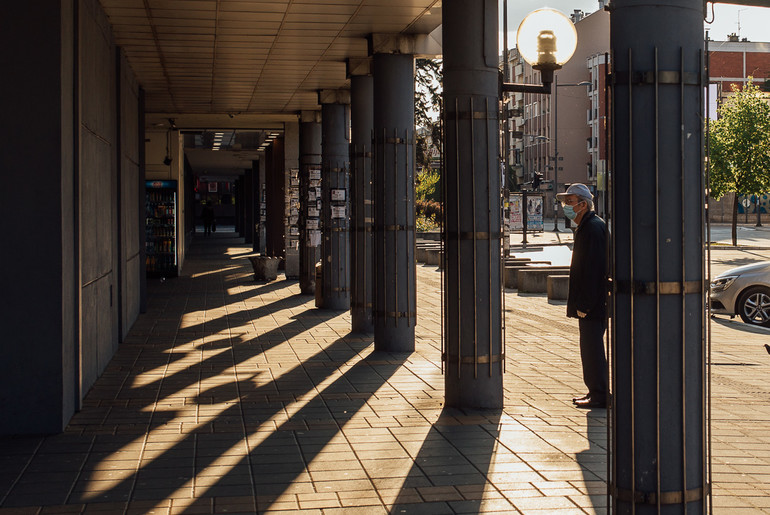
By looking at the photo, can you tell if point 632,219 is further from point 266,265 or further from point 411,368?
point 266,265

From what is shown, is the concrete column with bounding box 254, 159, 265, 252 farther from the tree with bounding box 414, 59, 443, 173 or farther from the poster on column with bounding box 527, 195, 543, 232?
the poster on column with bounding box 527, 195, 543, 232

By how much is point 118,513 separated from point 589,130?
9366cm

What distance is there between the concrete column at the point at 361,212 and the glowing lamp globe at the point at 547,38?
20.9 ft

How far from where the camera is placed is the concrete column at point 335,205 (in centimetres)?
1703

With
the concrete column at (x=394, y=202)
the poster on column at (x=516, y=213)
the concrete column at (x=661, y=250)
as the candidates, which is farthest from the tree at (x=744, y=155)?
the concrete column at (x=661, y=250)

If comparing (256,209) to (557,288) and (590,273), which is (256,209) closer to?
(557,288)

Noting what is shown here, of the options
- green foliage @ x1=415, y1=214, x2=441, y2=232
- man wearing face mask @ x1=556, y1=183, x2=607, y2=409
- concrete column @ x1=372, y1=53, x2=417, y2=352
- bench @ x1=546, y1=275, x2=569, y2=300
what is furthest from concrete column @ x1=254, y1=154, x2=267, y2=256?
man wearing face mask @ x1=556, y1=183, x2=607, y2=409

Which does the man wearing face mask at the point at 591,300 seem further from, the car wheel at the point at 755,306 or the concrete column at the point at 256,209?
the concrete column at the point at 256,209

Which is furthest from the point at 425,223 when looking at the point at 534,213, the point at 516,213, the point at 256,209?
the point at 256,209

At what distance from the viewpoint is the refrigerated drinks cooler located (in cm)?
2584

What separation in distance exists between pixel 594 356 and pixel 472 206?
5.19 ft

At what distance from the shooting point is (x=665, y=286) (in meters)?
4.23

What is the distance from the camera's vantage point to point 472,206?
8.32 metres

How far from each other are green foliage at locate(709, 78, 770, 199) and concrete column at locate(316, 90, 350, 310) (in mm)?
33174
